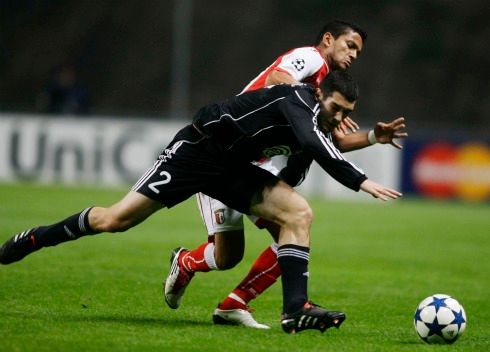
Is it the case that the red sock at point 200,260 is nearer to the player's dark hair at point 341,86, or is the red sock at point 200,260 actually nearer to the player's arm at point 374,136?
the player's arm at point 374,136

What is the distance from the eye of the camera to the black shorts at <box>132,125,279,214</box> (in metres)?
7.17

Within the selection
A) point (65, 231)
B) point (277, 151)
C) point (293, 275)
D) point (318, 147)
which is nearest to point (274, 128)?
point (277, 151)

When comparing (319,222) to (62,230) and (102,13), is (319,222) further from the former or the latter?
(102,13)

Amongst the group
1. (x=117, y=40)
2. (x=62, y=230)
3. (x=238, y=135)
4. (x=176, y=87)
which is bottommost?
(x=62, y=230)

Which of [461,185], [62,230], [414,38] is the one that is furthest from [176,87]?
[62,230]

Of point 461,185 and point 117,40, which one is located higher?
point 117,40

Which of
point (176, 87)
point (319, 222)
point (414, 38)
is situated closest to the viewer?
point (319, 222)

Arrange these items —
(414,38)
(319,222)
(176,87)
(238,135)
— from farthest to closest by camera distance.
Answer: (414,38)
(176,87)
(319,222)
(238,135)

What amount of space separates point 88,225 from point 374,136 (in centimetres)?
216

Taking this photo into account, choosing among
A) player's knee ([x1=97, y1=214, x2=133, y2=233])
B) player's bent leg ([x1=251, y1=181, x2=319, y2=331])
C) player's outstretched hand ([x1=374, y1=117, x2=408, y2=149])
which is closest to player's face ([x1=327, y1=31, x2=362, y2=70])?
player's outstretched hand ([x1=374, y1=117, x2=408, y2=149])

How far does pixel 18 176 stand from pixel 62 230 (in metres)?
14.6

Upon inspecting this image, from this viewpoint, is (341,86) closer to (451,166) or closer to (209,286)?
(209,286)

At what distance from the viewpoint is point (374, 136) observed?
7.57 metres

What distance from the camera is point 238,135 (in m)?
7.16
